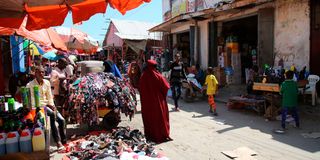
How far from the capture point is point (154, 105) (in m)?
5.98

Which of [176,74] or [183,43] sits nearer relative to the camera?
[176,74]

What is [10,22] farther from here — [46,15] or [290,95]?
[290,95]

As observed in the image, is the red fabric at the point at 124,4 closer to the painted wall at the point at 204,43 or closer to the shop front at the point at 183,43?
the painted wall at the point at 204,43

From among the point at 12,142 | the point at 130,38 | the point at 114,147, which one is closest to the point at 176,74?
the point at 114,147

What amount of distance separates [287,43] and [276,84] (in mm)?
2134

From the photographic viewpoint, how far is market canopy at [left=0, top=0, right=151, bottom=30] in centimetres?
387

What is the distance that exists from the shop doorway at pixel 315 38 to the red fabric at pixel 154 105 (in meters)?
5.32

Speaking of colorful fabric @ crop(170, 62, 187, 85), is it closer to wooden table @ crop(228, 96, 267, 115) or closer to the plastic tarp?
wooden table @ crop(228, 96, 267, 115)

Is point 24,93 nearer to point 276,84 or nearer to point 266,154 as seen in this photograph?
point 266,154

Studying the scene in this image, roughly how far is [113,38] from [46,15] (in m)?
25.6

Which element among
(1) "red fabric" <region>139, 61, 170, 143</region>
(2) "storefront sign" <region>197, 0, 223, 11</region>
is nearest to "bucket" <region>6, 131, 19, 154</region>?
(1) "red fabric" <region>139, 61, 170, 143</region>

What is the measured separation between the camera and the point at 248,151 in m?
5.24

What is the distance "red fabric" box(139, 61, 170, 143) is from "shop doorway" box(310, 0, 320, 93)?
5320mm

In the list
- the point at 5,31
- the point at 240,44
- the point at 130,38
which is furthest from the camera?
the point at 130,38
